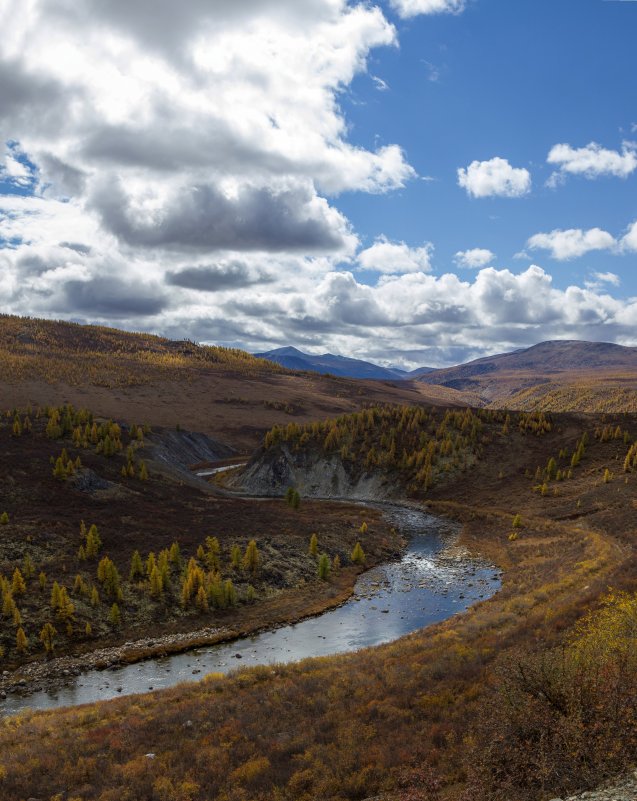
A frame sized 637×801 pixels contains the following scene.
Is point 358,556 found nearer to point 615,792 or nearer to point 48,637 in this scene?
point 48,637

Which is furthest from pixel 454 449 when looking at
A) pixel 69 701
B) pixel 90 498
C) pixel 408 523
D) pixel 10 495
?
pixel 69 701

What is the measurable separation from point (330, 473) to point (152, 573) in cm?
7048

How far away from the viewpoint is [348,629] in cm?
5034

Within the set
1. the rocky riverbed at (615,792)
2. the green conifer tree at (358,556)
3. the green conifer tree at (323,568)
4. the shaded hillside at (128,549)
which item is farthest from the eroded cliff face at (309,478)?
the rocky riverbed at (615,792)

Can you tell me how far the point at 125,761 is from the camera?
23.0m

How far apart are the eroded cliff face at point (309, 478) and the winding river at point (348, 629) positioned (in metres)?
38.8

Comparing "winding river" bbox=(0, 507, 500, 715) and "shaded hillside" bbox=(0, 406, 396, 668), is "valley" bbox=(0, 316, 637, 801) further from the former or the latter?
"winding river" bbox=(0, 507, 500, 715)

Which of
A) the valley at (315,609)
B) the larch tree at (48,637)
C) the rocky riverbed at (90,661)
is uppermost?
the valley at (315,609)

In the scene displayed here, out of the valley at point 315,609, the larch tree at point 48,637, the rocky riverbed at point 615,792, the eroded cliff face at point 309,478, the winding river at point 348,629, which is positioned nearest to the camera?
the rocky riverbed at point 615,792

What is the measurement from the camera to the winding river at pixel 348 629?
39719mm

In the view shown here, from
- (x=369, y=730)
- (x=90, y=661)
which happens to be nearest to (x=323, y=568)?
(x=90, y=661)

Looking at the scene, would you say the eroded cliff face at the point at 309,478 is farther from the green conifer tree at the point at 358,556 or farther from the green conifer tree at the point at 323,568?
the green conifer tree at the point at 323,568

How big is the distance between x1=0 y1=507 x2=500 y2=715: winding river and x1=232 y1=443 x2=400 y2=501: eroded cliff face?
38819mm

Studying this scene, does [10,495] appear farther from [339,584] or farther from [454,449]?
[454,449]
